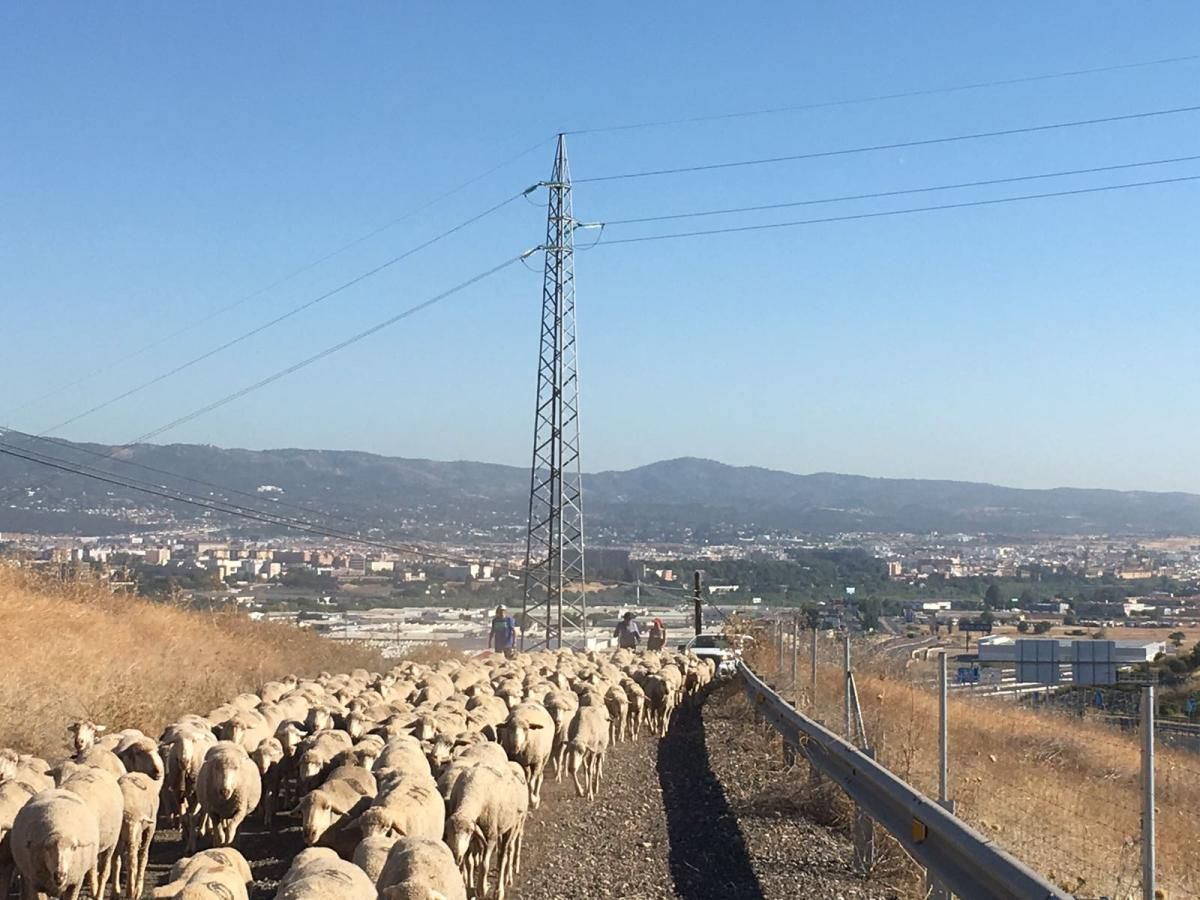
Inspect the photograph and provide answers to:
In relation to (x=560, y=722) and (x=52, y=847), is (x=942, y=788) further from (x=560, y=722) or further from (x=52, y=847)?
(x=560, y=722)

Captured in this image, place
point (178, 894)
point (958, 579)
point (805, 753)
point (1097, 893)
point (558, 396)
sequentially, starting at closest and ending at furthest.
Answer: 1. point (178, 894)
2. point (1097, 893)
3. point (805, 753)
4. point (558, 396)
5. point (958, 579)

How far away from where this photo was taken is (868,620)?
4472cm

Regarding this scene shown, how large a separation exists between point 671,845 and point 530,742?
2.65 meters

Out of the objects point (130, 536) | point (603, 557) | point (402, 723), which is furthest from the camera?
point (130, 536)

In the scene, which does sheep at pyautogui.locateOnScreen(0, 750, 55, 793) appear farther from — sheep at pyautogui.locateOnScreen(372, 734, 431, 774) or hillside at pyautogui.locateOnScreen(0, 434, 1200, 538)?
hillside at pyautogui.locateOnScreen(0, 434, 1200, 538)

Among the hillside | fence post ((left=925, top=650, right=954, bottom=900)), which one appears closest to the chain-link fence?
fence post ((left=925, top=650, right=954, bottom=900))

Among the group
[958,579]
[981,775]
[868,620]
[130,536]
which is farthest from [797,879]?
[130,536]

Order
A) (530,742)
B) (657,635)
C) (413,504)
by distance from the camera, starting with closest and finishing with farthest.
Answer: (530,742)
(657,635)
(413,504)

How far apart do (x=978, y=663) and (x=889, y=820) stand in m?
6.54

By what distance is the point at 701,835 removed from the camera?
514 inches

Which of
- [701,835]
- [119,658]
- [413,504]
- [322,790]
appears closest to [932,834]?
[322,790]

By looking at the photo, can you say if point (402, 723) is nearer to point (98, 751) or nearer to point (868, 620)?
point (98, 751)

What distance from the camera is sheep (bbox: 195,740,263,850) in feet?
40.1

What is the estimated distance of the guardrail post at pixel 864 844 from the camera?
436 inches
